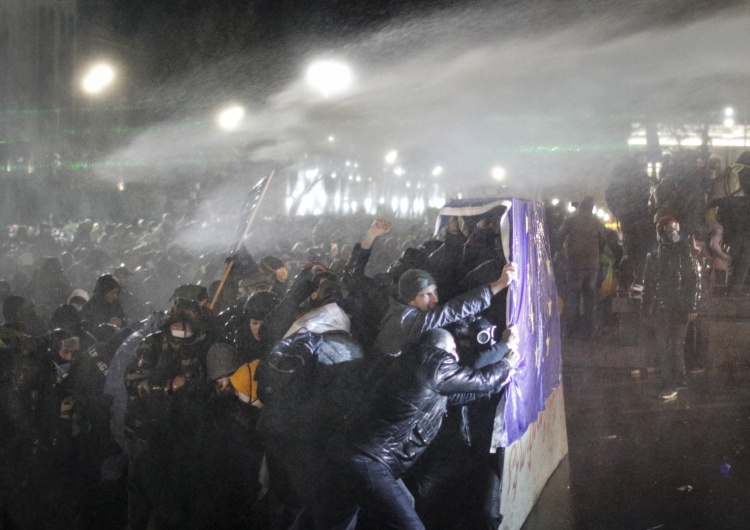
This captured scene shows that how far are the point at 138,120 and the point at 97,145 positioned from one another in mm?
2100

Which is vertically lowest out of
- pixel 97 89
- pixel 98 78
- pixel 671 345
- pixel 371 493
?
pixel 671 345

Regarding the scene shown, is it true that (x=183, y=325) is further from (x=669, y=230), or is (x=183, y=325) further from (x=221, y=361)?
(x=669, y=230)

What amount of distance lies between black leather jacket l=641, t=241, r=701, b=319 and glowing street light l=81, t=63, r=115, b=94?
41.4ft

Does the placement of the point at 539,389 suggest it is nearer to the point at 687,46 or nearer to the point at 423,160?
the point at 687,46

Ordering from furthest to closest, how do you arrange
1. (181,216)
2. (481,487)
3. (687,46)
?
1. (181,216)
2. (687,46)
3. (481,487)

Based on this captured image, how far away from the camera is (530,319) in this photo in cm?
488

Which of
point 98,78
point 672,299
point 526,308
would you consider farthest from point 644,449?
point 98,78

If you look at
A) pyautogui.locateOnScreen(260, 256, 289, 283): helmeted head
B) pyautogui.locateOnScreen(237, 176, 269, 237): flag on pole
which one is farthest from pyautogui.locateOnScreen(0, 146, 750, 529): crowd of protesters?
pyautogui.locateOnScreen(237, 176, 269, 237): flag on pole

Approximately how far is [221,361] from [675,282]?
542cm

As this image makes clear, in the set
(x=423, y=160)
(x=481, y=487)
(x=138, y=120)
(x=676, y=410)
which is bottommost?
(x=676, y=410)

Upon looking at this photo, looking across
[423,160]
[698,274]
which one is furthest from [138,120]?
[698,274]

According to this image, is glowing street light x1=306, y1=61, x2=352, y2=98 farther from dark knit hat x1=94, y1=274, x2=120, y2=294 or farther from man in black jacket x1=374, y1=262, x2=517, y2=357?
man in black jacket x1=374, y1=262, x2=517, y2=357

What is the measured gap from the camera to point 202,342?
15.6 ft

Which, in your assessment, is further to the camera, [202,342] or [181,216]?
[181,216]
